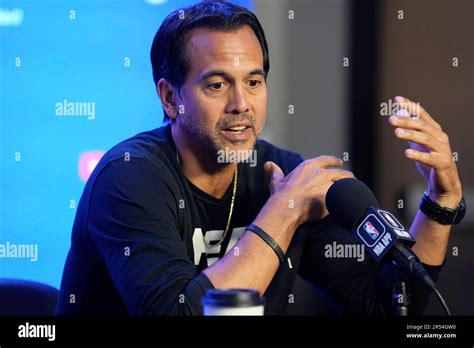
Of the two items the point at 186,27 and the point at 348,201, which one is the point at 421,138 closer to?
the point at 348,201

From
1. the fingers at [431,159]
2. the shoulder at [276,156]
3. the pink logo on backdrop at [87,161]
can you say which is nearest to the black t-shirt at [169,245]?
the shoulder at [276,156]

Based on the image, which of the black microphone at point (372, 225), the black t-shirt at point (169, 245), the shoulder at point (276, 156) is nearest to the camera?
the black microphone at point (372, 225)

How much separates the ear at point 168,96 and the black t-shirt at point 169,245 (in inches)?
1.7

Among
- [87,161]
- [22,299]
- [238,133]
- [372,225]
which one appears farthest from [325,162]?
[22,299]

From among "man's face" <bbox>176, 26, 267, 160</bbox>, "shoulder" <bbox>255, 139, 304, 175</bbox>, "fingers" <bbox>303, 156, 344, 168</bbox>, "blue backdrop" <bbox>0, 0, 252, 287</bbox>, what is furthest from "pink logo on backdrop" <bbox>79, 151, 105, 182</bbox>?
"fingers" <bbox>303, 156, 344, 168</bbox>

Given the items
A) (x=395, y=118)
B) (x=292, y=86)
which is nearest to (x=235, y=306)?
(x=395, y=118)

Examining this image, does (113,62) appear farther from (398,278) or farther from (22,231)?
(398,278)

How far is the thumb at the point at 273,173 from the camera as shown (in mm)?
1583

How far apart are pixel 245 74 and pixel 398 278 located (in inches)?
23.6

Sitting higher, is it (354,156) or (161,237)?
(354,156)

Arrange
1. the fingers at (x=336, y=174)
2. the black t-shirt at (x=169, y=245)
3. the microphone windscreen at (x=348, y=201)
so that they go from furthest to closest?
the fingers at (x=336, y=174) → the black t-shirt at (x=169, y=245) → the microphone windscreen at (x=348, y=201)

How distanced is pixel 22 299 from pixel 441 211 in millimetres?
922

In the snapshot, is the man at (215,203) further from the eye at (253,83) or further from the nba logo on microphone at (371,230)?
the nba logo on microphone at (371,230)

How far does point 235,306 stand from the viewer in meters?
1.12
